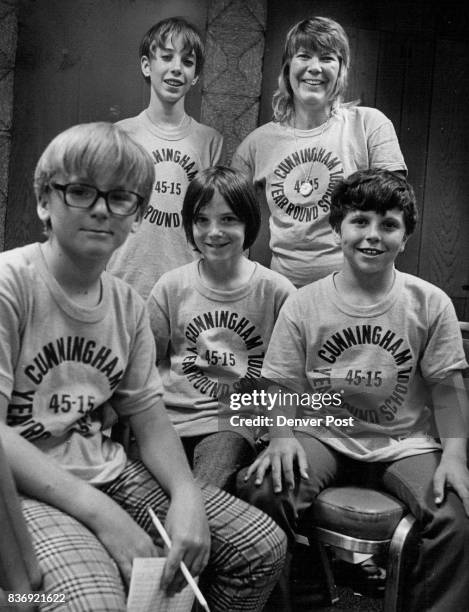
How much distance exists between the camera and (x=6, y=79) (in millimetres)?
1721

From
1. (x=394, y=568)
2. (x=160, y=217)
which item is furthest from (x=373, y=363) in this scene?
(x=160, y=217)

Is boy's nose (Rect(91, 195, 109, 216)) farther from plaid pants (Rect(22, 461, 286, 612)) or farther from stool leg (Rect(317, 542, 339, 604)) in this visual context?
stool leg (Rect(317, 542, 339, 604))

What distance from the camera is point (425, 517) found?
46.6 inches

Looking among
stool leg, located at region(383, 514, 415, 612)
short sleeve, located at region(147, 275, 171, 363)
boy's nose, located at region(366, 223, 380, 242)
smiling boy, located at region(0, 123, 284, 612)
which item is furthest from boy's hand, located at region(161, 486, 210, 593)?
boy's nose, located at region(366, 223, 380, 242)

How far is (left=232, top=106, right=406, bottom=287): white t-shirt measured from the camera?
1684 mm

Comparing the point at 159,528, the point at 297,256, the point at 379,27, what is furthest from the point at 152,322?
the point at 379,27

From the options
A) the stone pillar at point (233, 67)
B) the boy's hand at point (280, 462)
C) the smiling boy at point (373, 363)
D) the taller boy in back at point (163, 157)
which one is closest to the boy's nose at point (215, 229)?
the smiling boy at point (373, 363)

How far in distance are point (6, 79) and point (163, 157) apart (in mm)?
405

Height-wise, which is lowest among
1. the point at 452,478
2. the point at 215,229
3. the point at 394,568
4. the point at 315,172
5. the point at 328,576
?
the point at 328,576

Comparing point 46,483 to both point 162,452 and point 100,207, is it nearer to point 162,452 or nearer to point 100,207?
point 162,452

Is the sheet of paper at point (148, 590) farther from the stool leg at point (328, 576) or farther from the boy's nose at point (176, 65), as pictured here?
the boy's nose at point (176, 65)

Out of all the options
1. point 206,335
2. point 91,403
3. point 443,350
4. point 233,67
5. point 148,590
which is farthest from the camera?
point 233,67

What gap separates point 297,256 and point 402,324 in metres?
0.43

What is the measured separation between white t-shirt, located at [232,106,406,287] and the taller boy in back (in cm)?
21
